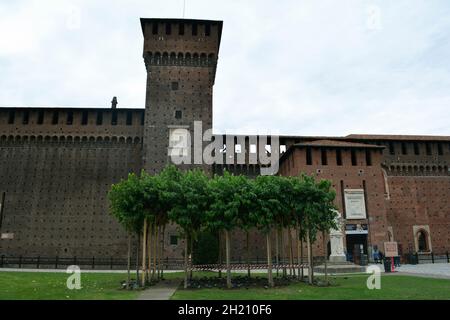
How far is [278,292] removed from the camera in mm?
13938

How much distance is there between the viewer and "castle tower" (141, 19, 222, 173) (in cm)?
3662

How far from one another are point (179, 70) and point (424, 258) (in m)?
30.4

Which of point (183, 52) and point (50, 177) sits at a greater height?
point (183, 52)

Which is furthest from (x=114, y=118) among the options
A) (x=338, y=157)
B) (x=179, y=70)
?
(x=338, y=157)

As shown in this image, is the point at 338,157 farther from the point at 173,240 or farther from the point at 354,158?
the point at 173,240

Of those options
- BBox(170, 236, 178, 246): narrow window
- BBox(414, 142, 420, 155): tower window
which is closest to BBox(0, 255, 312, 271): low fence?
BBox(170, 236, 178, 246): narrow window

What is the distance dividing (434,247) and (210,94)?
29.9 metres

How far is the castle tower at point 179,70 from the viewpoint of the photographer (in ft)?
120

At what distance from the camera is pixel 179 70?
37531 mm

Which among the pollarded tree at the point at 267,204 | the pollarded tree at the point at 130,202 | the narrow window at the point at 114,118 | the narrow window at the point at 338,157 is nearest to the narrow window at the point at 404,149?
the narrow window at the point at 338,157

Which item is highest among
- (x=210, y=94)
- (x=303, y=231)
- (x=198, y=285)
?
(x=210, y=94)

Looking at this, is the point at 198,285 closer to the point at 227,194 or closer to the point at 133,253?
the point at 227,194

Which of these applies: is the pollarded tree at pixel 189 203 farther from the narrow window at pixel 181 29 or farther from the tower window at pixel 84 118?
the tower window at pixel 84 118

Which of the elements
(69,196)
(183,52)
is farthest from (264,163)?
(69,196)
